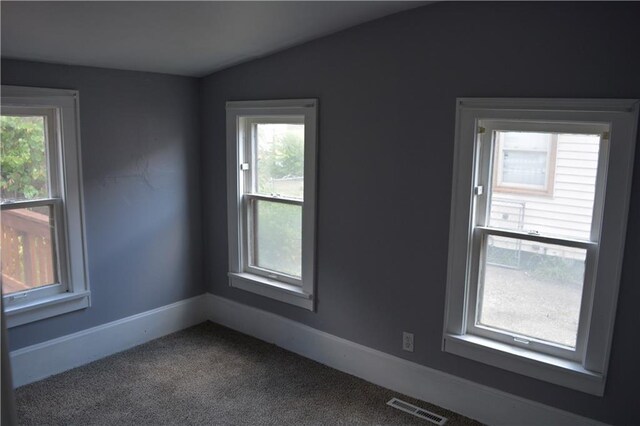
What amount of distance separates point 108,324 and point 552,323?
9.55 ft

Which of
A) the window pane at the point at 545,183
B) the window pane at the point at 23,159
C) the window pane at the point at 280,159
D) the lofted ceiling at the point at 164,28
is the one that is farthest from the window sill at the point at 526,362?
the window pane at the point at 23,159

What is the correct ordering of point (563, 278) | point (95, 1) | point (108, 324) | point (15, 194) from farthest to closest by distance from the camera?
1. point (108, 324)
2. point (15, 194)
3. point (563, 278)
4. point (95, 1)

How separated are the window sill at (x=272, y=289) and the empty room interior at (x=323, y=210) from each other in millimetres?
24

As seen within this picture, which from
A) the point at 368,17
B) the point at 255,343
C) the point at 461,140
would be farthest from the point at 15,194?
the point at 461,140

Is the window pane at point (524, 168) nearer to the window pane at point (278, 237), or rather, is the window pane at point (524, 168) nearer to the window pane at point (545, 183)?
the window pane at point (545, 183)

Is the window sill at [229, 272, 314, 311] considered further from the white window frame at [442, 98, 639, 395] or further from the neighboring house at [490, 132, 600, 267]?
the neighboring house at [490, 132, 600, 267]

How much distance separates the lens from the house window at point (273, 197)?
3.53 meters

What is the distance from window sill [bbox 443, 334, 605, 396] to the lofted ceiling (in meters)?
1.90

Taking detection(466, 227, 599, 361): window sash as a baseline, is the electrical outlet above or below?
below

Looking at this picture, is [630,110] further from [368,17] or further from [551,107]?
A: [368,17]

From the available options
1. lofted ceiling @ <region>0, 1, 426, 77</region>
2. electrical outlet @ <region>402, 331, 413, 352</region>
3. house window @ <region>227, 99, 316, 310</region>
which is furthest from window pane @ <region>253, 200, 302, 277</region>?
lofted ceiling @ <region>0, 1, 426, 77</region>

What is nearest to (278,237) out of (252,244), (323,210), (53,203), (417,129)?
(252,244)

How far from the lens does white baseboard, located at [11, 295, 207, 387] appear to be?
3.27 metres

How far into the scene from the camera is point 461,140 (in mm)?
2785
